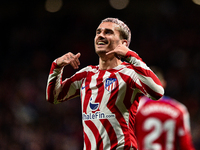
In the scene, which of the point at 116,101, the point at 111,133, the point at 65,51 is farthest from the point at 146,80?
the point at 65,51

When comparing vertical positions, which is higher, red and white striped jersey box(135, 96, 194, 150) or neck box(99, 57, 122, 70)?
neck box(99, 57, 122, 70)

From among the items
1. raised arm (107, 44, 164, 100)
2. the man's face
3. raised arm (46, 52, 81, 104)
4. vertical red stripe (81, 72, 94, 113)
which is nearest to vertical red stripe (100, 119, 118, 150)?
vertical red stripe (81, 72, 94, 113)

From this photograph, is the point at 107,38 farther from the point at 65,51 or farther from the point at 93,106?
the point at 65,51

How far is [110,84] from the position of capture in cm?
285

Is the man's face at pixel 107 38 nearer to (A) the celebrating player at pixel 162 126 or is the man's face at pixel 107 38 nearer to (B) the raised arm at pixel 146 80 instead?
(B) the raised arm at pixel 146 80

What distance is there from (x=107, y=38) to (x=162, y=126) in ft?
5.65

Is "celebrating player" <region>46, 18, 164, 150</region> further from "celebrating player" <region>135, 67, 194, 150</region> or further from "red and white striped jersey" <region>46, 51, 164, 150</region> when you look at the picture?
"celebrating player" <region>135, 67, 194, 150</region>

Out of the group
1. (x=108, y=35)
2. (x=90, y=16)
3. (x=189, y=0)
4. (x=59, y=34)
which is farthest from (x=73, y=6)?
(x=108, y=35)

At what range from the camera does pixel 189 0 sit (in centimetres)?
1220

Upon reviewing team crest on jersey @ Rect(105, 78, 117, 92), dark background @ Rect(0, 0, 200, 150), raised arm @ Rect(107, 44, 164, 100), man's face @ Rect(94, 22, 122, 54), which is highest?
man's face @ Rect(94, 22, 122, 54)

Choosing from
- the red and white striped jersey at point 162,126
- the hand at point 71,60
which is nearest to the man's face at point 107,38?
the hand at point 71,60

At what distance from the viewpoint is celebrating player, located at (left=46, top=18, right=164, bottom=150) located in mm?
2710

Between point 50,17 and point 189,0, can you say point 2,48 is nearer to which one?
point 50,17

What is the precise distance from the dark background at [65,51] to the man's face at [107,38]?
5.56 metres
